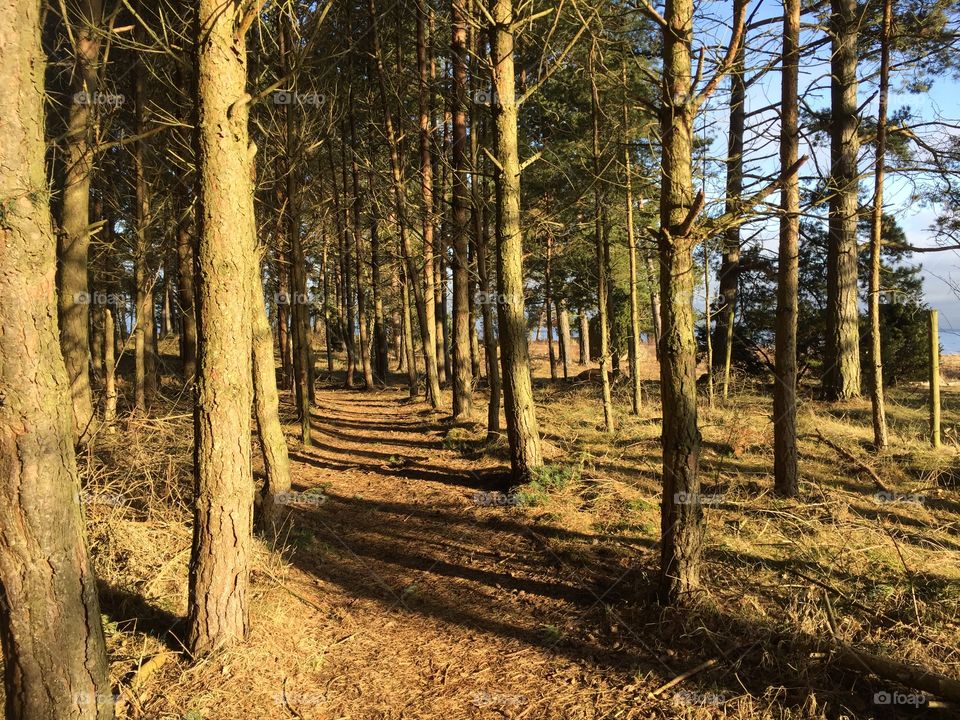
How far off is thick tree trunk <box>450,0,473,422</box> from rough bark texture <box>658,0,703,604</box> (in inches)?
260

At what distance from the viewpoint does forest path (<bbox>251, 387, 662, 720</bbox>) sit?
13.7 feet

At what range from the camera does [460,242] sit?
12.2m

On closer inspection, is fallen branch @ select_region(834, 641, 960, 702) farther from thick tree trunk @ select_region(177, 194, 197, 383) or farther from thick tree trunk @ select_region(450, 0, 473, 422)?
thick tree trunk @ select_region(177, 194, 197, 383)

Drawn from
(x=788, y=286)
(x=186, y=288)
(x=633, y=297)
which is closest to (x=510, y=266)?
(x=788, y=286)

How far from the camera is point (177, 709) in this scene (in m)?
3.84

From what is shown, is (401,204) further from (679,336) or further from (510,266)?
(679,336)

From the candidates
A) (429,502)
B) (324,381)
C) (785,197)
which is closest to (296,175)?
(429,502)

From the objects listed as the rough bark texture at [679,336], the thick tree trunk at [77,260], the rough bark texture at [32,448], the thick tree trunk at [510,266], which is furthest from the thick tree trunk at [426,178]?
the rough bark texture at [32,448]

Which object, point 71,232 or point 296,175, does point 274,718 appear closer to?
point 71,232

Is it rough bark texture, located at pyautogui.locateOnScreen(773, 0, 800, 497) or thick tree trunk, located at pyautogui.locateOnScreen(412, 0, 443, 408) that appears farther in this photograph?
thick tree trunk, located at pyautogui.locateOnScreen(412, 0, 443, 408)

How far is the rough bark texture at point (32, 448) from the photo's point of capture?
3016 millimetres

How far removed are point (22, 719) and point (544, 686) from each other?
3024 mm

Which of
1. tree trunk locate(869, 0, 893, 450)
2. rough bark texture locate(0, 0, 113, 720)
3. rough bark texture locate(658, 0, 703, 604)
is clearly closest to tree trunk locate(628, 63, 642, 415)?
tree trunk locate(869, 0, 893, 450)

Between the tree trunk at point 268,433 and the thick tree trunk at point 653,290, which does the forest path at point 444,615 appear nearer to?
the tree trunk at point 268,433
